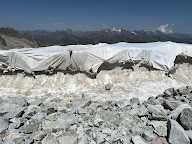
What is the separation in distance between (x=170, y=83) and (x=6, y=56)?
14.3 meters

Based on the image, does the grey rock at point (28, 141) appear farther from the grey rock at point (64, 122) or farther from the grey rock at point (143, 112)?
the grey rock at point (143, 112)

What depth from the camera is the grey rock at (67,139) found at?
5.16m

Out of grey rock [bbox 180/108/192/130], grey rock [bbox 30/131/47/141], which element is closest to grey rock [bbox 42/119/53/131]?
grey rock [bbox 30/131/47/141]

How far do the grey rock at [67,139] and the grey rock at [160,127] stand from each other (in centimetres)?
312

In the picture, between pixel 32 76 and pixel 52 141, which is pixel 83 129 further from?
pixel 32 76

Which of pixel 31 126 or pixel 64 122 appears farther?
pixel 64 122

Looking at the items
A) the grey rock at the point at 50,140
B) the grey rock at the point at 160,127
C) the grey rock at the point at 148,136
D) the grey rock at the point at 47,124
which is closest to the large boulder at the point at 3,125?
the grey rock at the point at 47,124

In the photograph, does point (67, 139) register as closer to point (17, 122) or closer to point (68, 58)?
point (17, 122)

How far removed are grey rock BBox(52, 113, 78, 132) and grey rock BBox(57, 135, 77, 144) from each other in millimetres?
625

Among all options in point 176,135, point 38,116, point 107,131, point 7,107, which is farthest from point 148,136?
point 7,107

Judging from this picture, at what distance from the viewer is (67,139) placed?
5.26 meters

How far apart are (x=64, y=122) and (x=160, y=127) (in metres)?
3.91

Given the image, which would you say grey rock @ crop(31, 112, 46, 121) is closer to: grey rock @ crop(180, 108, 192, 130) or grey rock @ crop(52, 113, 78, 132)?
grey rock @ crop(52, 113, 78, 132)

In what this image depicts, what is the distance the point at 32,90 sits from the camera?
11609 mm
